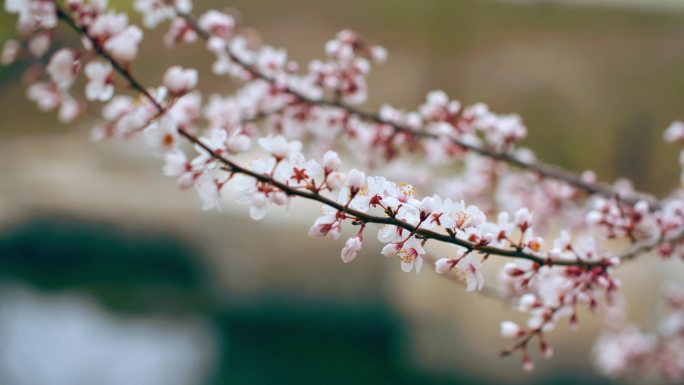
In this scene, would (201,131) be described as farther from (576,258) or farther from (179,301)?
(179,301)

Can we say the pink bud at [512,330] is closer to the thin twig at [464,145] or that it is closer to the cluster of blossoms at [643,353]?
the thin twig at [464,145]

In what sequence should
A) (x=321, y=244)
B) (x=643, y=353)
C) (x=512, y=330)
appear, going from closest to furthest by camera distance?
(x=512, y=330) → (x=643, y=353) → (x=321, y=244)

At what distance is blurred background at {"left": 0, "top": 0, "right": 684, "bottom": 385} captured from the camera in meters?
2.08

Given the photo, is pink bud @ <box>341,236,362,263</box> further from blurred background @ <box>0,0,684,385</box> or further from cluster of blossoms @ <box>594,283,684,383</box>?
blurred background @ <box>0,0,684,385</box>

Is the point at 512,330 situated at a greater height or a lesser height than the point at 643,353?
lesser

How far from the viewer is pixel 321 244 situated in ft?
7.57

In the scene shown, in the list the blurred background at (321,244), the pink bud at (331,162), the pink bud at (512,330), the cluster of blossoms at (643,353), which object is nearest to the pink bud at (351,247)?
the pink bud at (331,162)

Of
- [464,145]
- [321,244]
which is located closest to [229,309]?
[321,244]

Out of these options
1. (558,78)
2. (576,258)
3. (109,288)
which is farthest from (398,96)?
(576,258)

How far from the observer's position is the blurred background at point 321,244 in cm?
208

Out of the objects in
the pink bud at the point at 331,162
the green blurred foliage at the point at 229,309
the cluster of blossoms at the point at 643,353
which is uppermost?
the green blurred foliage at the point at 229,309

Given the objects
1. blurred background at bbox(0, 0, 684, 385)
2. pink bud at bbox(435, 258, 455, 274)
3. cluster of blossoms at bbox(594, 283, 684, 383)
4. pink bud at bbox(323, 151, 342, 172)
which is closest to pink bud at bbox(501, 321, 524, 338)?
pink bud at bbox(435, 258, 455, 274)

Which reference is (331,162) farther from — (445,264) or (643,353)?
(643,353)

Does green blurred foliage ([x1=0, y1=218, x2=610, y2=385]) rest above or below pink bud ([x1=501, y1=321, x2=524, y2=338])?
above
